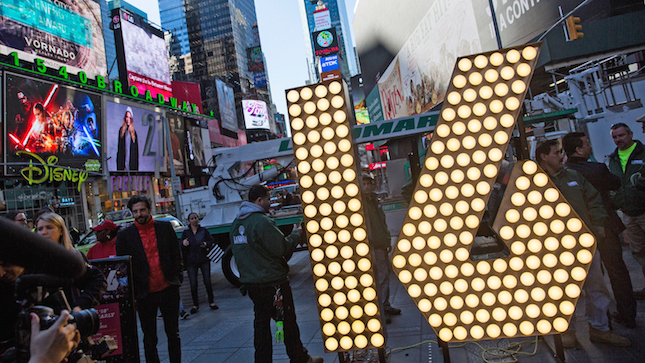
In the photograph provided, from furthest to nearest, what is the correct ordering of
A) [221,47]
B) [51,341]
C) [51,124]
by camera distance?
1. [221,47]
2. [51,124]
3. [51,341]

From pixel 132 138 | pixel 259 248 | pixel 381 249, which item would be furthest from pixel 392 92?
pixel 259 248

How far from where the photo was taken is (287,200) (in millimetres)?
11648

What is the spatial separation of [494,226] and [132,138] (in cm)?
3824

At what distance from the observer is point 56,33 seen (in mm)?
28094

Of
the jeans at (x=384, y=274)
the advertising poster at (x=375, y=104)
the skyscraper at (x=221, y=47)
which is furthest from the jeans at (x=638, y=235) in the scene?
the skyscraper at (x=221, y=47)

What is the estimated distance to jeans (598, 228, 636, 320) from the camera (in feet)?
13.0

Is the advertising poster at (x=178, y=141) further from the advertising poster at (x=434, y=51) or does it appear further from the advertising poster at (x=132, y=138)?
the advertising poster at (x=434, y=51)

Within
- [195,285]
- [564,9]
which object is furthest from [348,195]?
[564,9]

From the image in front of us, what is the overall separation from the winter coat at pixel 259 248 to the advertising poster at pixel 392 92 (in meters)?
26.8

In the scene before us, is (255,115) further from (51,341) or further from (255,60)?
(51,341)

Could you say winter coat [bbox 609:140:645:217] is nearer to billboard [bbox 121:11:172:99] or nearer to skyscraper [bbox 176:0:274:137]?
billboard [bbox 121:11:172:99]

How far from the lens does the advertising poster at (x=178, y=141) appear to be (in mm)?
43719

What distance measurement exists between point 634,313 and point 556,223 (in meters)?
2.79

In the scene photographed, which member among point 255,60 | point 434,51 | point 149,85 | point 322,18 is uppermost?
point 255,60
